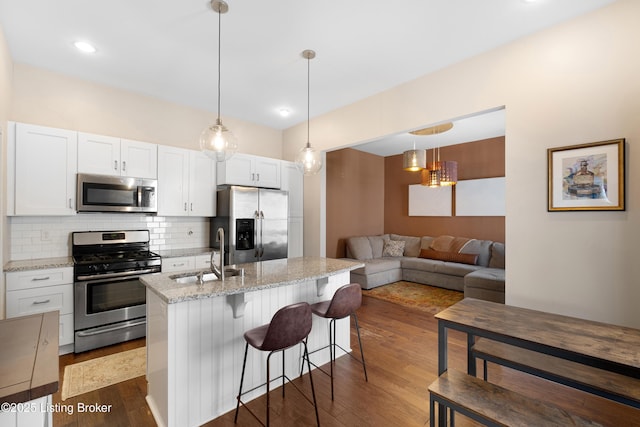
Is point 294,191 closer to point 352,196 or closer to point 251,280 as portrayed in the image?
point 352,196

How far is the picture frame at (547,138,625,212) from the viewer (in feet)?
6.97

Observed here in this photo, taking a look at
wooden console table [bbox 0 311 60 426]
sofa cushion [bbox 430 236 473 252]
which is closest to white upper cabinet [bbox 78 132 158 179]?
wooden console table [bbox 0 311 60 426]

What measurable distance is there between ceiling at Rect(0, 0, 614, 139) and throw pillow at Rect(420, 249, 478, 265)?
3574mm

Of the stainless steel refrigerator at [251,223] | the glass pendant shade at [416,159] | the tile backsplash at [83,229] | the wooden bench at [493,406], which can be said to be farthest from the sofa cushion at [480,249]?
the tile backsplash at [83,229]

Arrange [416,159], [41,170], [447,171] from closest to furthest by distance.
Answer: [41,170] → [416,159] → [447,171]

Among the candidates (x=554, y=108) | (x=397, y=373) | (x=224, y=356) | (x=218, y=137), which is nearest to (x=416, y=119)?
(x=554, y=108)

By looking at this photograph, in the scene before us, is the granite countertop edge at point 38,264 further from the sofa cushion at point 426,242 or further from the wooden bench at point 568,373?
the sofa cushion at point 426,242

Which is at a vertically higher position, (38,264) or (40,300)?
(38,264)

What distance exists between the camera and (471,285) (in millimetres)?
4430

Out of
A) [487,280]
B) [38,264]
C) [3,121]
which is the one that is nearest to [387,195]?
[487,280]

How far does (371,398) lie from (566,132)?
2.58 m

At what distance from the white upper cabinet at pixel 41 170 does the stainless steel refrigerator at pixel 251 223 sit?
1.61 meters

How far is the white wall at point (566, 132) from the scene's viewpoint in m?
2.10

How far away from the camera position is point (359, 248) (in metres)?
6.07
